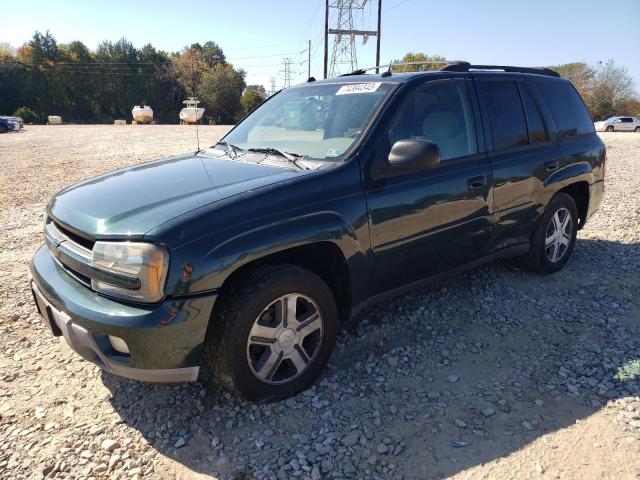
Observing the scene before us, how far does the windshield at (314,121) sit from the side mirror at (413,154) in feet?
1.00

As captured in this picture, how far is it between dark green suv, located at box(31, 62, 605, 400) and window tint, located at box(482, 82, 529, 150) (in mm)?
18

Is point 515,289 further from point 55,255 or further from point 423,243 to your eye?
point 55,255

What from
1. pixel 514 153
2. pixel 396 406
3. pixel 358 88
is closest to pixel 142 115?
pixel 358 88

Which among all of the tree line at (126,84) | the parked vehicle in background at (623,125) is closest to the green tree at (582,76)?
the tree line at (126,84)

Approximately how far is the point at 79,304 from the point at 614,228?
6402mm

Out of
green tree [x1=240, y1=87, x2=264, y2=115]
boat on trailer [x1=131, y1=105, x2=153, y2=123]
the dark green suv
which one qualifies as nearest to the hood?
the dark green suv

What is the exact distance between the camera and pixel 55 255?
9.18ft

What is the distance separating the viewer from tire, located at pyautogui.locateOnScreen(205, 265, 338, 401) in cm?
249

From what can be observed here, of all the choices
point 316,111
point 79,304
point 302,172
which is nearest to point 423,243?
point 302,172

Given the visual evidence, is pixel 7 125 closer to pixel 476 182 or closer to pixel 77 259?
pixel 77 259

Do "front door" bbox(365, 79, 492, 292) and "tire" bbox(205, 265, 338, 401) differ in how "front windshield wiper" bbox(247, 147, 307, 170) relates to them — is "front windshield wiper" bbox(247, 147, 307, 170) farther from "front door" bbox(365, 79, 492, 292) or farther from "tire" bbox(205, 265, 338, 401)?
"tire" bbox(205, 265, 338, 401)

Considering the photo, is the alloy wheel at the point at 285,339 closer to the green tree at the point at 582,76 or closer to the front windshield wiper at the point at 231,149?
the front windshield wiper at the point at 231,149

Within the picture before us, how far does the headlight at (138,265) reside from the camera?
2.22 meters

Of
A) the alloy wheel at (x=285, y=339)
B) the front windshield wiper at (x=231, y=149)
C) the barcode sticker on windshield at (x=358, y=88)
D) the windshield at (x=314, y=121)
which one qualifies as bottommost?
the alloy wheel at (x=285, y=339)
